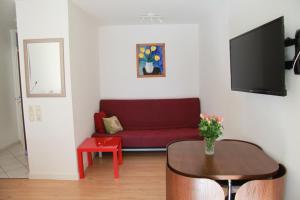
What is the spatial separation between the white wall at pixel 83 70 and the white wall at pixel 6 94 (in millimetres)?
1594

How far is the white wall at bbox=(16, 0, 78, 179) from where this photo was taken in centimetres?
280

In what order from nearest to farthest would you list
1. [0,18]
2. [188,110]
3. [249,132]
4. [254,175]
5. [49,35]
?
1. [254,175]
2. [249,132]
3. [49,35]
4. [0,18]
5. [188,110]

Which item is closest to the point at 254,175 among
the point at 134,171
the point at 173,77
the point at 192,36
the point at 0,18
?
the point at 134,171

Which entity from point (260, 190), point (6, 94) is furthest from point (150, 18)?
point (6, 94)

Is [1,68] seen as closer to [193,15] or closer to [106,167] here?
Answer: [106,167]

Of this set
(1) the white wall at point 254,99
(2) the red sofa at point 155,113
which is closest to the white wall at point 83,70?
(2) the red sofa at point 155,113

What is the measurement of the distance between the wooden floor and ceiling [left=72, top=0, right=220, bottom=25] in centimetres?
247

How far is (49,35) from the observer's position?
9.28 feet

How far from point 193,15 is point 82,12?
1843 millimetres

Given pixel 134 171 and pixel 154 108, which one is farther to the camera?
pixel 154 108

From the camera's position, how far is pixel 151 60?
13.8 ft

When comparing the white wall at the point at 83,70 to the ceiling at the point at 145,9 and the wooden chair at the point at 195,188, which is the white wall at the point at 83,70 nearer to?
the ceiling at the point at 145,9

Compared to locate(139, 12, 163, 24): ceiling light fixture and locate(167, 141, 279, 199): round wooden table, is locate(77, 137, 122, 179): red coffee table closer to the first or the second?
locate(167, 141, 279, 199): round wooden table

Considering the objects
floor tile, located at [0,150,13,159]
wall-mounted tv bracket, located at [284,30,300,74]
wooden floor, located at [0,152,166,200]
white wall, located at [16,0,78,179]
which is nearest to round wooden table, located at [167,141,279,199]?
wall-mounted tv bracket, located at [284,30,300,74]
